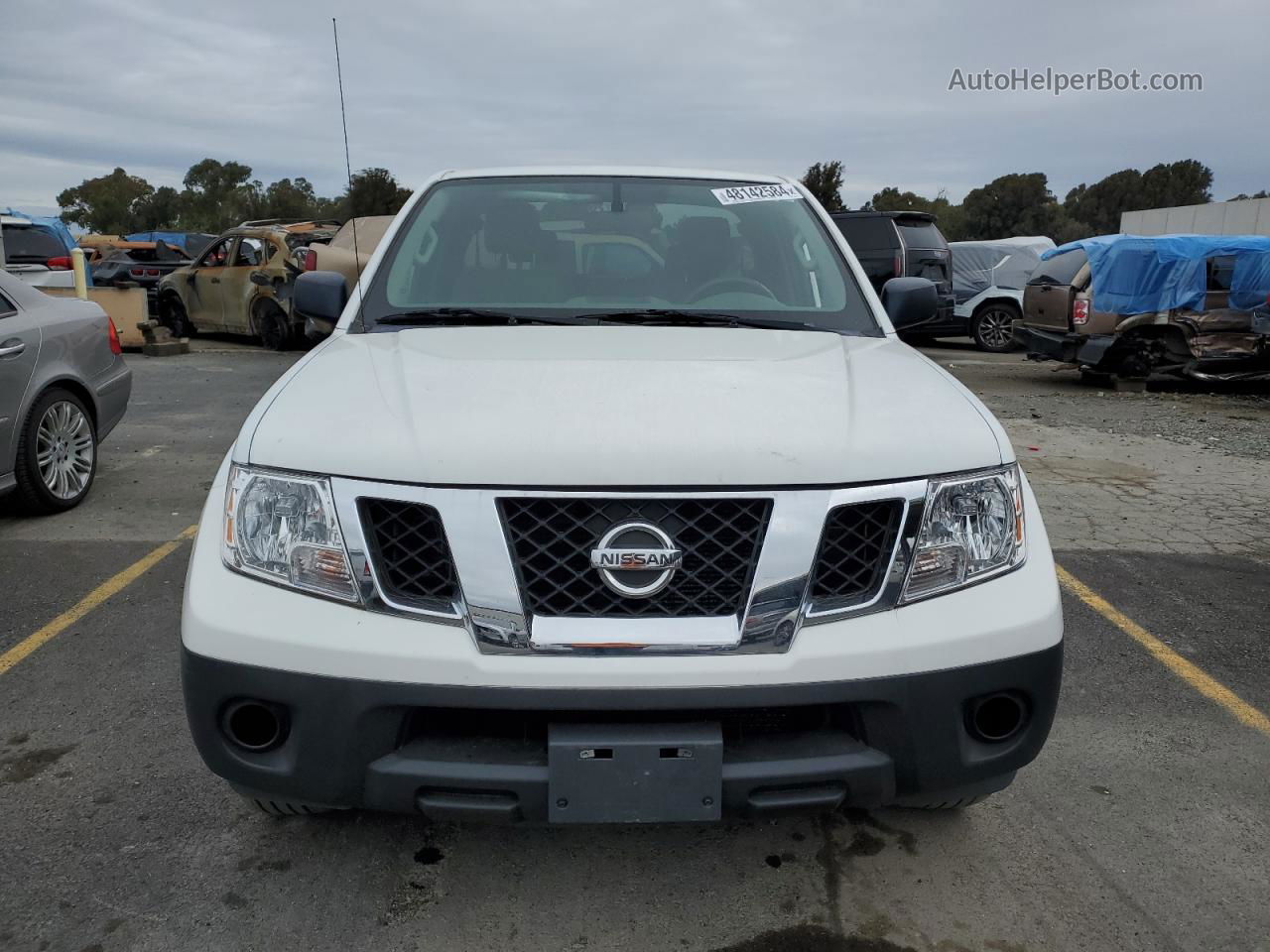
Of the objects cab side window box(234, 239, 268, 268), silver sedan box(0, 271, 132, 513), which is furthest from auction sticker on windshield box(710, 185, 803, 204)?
cab side window box(234, 239, 268, 268)

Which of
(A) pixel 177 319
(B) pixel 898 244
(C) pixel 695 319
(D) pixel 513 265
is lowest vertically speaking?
(A) pixel 177 319

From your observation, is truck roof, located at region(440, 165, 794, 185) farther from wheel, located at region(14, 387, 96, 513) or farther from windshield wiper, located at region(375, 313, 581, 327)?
wheel, located at region(14, 387, 96, 513)

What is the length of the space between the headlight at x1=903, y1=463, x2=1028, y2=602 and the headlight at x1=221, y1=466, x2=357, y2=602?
3.75 feet

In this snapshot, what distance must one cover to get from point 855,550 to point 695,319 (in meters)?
1.22

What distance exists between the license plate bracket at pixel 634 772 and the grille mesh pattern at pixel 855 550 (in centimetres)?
36

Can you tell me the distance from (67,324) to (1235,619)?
241 inches

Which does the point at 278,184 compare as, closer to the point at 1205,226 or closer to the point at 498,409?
the point at 1205,226

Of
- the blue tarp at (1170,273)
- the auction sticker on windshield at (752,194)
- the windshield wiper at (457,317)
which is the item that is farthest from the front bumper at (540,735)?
the blue tarp at (1170,273)

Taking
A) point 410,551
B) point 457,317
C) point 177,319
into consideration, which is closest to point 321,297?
point 457,317

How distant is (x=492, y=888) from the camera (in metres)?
2.40

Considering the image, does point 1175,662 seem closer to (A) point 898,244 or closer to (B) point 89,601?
(B) point 89,601

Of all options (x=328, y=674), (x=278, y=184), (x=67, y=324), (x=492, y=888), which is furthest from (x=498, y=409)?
(x=278, y=184)

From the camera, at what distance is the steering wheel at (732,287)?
10.6 feet

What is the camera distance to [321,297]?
3.34 meters
